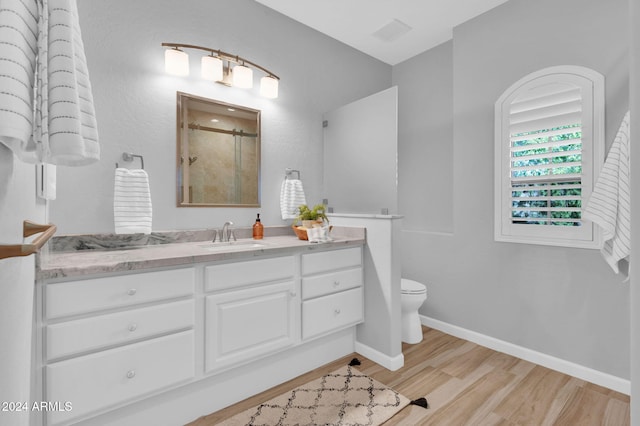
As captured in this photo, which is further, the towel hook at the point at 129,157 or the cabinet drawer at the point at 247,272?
the towel hook at the point at 129,157

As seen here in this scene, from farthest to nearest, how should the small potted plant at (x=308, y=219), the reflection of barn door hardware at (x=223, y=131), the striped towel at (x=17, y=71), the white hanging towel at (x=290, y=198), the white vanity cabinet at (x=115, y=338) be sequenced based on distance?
the white hanging towel at (x=290, y=198)
the small potted plant at (x=308, y=219)
the reflection of barn door hardware at (x=223, y=131)
the white vanity cabinet at (x=115, y=338)
the striped towel at (x=17, y=71)

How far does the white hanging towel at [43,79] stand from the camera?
24.9 inches

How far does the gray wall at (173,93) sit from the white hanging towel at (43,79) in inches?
49.8

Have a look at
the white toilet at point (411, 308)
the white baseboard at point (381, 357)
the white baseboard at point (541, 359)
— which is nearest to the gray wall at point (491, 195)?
the white baseboard at point (541, 359)

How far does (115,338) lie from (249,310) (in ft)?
2.09

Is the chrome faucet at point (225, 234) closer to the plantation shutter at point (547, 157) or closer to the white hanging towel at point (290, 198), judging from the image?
the white hanging towel at point (290, 198)

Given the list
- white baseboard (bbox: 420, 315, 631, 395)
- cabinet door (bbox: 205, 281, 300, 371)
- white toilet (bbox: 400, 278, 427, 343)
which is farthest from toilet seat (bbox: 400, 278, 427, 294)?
cabinet door (bbox: 205, 281, 300, 371)

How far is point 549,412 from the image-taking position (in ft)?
5.74

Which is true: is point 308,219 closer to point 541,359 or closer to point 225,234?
point 225,234

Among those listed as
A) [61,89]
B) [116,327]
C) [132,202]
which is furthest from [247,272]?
[61,89]

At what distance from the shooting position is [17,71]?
628 mm

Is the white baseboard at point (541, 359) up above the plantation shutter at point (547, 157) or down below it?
below

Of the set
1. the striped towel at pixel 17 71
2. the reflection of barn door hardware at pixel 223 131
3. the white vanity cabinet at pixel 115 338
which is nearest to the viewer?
the striped towel at pixel 17 71

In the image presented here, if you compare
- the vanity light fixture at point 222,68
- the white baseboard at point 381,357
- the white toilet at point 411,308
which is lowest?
the white baseboard at point 381,357
